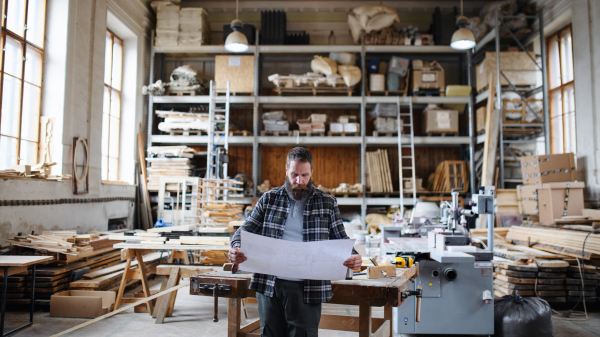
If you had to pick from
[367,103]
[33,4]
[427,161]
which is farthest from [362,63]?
[33,4]

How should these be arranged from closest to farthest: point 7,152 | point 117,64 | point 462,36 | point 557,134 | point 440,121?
1. point 7,152
2. point 462,36
3. point 557,134
4. point 117,64
5. point 440,121

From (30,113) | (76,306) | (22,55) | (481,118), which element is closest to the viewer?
(76,306)

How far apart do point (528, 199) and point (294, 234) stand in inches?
283

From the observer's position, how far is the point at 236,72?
10.6 meters

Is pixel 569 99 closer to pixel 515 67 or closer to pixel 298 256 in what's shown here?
pixel 515 67

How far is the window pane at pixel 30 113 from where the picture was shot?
275 inches

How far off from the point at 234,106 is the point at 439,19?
6.23 metres

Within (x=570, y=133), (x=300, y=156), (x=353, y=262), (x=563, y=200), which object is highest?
(x=570, y=133)

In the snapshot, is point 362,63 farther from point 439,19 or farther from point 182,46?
point 182,46

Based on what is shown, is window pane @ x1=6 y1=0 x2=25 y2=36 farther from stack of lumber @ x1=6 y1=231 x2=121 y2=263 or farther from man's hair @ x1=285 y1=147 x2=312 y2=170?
man's hair @ x1=285 y1=147 x2=312 y2=170

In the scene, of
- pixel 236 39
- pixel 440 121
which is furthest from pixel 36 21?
pixel 440 121

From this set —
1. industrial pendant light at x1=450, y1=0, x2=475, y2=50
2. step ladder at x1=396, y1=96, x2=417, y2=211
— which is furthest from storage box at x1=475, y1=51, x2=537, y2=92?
step ladder at x1=396, y1=96, x2=417, y2=211

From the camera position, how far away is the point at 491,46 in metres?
10.7

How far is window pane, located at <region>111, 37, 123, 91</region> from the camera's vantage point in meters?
10.0
